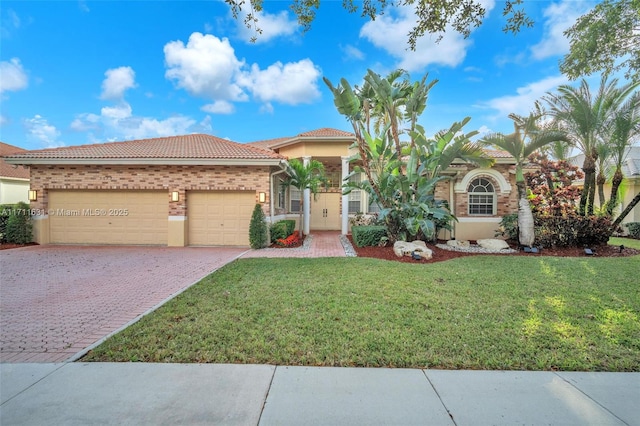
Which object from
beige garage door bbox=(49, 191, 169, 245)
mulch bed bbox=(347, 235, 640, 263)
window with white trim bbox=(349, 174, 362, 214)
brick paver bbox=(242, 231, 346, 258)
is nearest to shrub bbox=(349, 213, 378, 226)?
window with white trim bbox=(349, 174, 362, 214)

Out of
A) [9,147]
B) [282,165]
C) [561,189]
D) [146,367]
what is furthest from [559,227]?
[9,147]

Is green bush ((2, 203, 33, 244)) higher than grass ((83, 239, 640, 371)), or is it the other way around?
green bush ((2, 203, 33, 244))

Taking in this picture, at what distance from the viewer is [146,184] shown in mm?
11680

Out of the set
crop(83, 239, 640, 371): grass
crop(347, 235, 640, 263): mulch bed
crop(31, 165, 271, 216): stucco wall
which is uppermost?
crop(31, 165, 271, 216): stucco wall

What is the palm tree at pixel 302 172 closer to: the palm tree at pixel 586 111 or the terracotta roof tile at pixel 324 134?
the terracotta roof tile at pixel 324 134

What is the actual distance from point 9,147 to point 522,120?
3187 cm

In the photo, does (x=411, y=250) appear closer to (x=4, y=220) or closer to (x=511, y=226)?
(x=511, y=226)

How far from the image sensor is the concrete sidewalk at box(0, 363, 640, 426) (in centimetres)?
236

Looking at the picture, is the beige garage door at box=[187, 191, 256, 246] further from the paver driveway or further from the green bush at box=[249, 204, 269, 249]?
the paver driveway

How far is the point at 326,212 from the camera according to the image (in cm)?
1730

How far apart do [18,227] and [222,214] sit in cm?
802

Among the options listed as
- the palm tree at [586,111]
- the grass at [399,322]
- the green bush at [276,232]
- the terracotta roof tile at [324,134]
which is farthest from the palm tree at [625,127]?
the green bush at [276,232]

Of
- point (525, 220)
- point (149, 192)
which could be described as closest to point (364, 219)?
point (525, 220)

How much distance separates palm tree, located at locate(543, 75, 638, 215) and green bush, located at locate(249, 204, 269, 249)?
11665 mm
